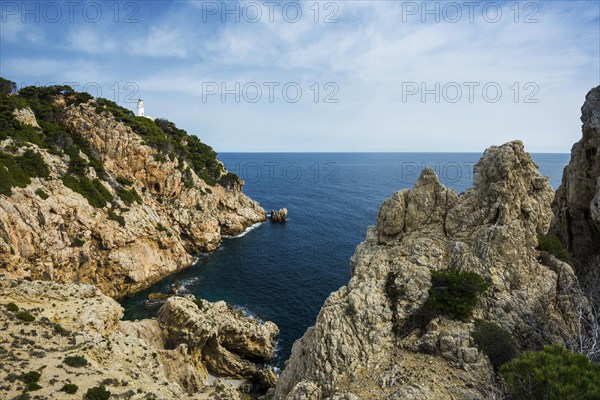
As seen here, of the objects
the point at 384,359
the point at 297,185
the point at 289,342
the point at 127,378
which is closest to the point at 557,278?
the point at 384,359

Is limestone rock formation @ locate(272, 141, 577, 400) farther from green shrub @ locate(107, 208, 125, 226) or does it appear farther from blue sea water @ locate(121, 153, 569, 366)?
green shrub @ locate(107, 208, 125, 226)

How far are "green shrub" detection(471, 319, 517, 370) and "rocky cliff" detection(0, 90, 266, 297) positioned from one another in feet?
164

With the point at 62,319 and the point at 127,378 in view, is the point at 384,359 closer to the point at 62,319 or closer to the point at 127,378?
the point at 127,378

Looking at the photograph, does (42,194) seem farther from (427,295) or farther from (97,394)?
(427,295)

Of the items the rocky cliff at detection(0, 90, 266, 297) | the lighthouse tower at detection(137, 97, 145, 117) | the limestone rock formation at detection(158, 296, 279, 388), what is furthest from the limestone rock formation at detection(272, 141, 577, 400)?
the lighthouse tower at detection(137, 97, 145, 117)

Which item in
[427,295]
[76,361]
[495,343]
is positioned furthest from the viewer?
[76,361]

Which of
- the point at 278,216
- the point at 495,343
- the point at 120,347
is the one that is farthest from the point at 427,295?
the point at 278,216

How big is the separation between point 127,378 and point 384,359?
765 inches

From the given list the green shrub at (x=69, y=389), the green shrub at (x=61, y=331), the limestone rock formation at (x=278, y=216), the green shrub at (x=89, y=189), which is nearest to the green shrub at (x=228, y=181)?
the limestone rock formation at (x=278, y=216)

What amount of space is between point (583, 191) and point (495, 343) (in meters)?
26.2

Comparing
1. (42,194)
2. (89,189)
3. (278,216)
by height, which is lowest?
(278,216)

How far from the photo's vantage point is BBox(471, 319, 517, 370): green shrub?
17.8 metres

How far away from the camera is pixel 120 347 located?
28.7 meters

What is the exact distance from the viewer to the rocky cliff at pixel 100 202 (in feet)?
147
